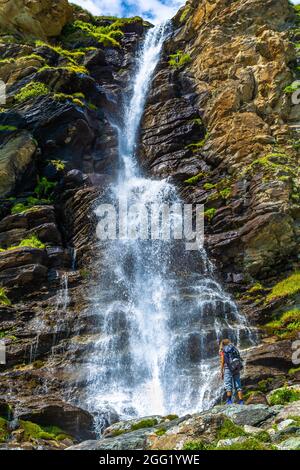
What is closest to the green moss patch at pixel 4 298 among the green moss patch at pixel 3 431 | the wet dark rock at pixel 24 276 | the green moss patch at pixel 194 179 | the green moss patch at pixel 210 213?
the wet dark rock at pixel 24 276

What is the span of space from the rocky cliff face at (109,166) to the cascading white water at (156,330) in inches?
37.3

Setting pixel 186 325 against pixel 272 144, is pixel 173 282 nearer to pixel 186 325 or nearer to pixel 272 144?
pixel 186 325

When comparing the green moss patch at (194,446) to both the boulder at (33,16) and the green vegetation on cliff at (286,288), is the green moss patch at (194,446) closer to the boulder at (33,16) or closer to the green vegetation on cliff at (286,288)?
the green vegetation on cliff at (286,288)

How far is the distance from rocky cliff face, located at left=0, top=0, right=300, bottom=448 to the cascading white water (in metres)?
0.95

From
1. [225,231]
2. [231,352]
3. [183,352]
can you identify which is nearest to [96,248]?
[225,231]

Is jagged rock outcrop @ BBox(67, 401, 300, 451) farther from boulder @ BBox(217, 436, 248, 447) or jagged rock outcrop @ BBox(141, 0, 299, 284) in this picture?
jagged rock outcrop @ BBox(141, 0, 299, 284)

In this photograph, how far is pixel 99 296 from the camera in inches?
1009

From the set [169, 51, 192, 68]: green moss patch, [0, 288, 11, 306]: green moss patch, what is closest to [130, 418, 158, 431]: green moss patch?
[0, 288, 11, 306]: green moss patch

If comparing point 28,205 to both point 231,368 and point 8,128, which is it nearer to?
point 8,128

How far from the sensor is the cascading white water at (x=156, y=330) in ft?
68.1

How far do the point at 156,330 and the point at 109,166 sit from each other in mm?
16470

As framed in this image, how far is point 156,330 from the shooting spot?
24.2 metres

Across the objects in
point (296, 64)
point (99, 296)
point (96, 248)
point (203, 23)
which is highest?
point (203, 23)

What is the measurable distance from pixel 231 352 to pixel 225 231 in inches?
576
